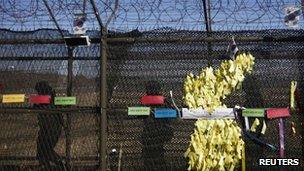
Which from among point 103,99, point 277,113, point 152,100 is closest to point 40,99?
point 103,99

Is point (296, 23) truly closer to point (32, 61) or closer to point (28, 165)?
point (32, 61)

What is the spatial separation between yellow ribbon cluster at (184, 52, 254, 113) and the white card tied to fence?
5 centimetres

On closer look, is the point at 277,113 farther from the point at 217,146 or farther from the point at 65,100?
the point at 65,100

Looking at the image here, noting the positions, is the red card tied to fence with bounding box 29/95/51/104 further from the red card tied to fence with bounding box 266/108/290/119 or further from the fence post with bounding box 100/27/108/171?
the red card tied to fence with bounding box 266/108/290/119

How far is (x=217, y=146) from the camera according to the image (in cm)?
748

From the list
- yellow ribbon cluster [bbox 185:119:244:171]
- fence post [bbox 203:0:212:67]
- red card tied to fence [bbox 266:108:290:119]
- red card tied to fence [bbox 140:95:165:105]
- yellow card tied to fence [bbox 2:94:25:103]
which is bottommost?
yellow ribbon cluster [bbox 185:119:244:171]

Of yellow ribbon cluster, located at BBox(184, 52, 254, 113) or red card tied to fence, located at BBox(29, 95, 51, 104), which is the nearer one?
yellow ribbon cluster, located at BBox(184, 52, 254, 113)

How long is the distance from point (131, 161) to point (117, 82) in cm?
106

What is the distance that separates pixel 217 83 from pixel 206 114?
0.43 m

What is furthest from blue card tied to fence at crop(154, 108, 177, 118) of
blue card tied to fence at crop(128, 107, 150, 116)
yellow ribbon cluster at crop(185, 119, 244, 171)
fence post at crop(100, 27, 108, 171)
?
fence post at crop(100, 27, 108, 171)

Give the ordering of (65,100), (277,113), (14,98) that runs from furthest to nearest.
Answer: (14,98), (65,100), (277,113)

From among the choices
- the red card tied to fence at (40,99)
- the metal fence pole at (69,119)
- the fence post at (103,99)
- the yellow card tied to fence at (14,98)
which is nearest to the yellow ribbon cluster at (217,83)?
the fence post at (103,99)

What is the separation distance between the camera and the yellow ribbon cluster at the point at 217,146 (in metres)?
7.43

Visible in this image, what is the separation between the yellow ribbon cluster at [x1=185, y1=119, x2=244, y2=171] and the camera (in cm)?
743
